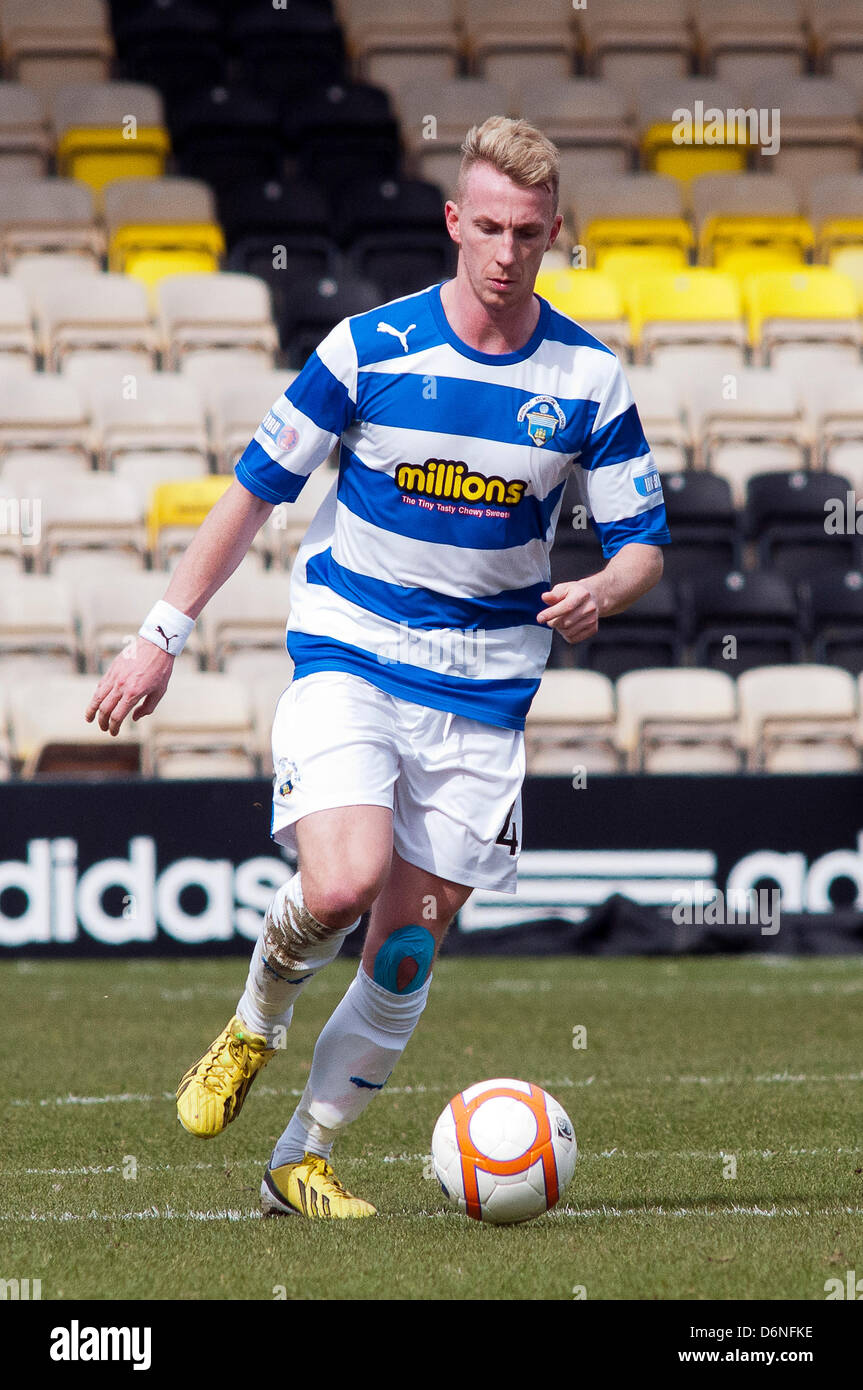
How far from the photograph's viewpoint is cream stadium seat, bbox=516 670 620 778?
400 inches

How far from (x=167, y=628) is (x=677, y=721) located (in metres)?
6.64

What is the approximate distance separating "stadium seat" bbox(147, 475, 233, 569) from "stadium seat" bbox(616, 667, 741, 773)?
2.59 metres

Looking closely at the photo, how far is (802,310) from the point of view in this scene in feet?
43.7

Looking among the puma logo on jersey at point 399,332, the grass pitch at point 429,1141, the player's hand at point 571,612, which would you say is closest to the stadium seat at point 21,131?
the grass pitch at point 429,1141

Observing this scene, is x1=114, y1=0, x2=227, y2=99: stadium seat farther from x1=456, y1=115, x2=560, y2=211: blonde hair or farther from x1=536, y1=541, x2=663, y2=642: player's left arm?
x1=536, y1=541, x2=663, y2=642: player's left arm

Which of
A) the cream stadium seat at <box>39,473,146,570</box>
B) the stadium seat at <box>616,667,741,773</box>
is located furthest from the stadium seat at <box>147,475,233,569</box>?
the stadium seat at <box>616,667,741,773</box>

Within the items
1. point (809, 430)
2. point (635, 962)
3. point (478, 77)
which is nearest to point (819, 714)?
point (635, 962)

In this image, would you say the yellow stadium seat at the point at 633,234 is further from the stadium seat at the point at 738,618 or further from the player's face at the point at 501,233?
the player's face at the point at 501,233

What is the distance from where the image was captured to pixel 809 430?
12703mm

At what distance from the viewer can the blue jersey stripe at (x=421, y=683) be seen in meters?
4.10

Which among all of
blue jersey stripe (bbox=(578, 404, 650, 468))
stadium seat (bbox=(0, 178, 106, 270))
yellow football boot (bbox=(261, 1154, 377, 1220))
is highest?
stadium seat (bbox=(0, 178, 106, 270))

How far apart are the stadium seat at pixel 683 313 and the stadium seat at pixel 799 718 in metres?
3.31

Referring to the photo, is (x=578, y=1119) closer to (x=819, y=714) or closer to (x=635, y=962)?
(x=635, y=962)

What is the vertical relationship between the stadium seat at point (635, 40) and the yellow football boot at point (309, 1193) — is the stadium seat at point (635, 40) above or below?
above
